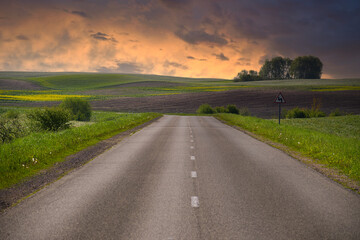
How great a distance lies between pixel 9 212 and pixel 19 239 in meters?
1.44

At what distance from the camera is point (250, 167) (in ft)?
33.7

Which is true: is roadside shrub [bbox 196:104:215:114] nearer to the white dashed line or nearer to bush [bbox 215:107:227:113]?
bush [bbox 215:107:227:113]

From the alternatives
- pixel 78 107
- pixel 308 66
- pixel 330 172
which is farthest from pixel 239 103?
pixel 308 66

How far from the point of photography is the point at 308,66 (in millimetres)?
157500

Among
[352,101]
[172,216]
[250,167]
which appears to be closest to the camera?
[172,216]

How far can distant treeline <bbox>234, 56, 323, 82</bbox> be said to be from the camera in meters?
157

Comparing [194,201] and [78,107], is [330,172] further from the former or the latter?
[78,107]

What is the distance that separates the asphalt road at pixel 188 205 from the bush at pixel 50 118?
438 inches

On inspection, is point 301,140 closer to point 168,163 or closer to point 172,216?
point 168,163

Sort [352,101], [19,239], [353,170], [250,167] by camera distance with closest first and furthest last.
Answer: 1. [19,239]
2. [353,170]
3. [250,167]
4. [352,101]

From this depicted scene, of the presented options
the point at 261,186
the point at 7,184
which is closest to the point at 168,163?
the point at 261,186

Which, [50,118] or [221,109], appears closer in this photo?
[50,118]

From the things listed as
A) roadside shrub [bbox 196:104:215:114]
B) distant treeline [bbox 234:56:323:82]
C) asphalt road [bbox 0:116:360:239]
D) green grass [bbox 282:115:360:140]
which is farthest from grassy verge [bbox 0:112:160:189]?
distant treeline [bbox 234:56:323:82]

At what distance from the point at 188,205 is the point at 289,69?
170858mm
